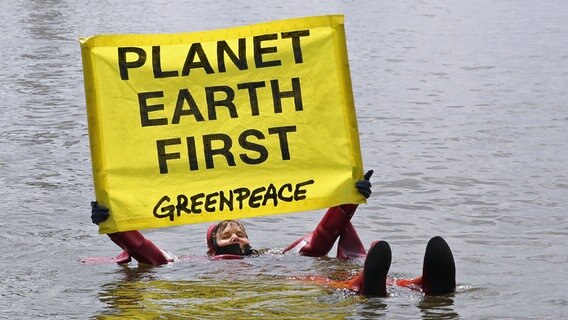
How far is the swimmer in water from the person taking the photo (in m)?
10.1

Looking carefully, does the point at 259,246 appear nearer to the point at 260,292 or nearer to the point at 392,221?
the point at 392,221

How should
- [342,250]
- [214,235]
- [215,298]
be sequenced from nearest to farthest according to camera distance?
1. [215,298]
2. [342,250]
3. [214,235]

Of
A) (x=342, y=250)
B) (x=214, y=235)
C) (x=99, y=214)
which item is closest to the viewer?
(x=99, y=214)

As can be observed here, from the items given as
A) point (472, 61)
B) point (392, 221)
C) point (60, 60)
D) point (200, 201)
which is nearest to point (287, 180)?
point (200, 201)

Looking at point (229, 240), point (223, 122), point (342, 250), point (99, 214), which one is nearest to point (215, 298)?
point (99, 214)

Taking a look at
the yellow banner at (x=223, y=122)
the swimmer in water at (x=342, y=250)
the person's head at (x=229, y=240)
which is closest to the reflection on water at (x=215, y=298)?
the swimmer in water at (x=342, y=250)

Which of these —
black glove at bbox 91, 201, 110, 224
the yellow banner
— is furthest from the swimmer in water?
the yellow banner

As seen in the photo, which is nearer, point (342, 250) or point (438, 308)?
point (438, 308)

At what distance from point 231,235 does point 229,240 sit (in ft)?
0.22

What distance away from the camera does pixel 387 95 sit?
78.3ft

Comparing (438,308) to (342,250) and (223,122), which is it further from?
(223,122)

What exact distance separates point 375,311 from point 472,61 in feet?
57.7

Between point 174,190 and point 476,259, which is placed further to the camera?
point 476,259

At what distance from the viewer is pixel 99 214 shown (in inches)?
424
